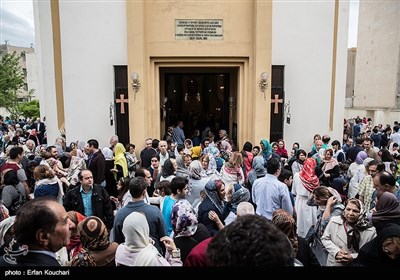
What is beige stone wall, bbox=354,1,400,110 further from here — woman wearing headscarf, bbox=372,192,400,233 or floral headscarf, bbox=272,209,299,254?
floral headscarf, bbox=272,209,299,254

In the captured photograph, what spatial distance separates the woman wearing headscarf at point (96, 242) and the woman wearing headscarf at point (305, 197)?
339cm

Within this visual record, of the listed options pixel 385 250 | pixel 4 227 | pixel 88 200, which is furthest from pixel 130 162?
pixel 385 250

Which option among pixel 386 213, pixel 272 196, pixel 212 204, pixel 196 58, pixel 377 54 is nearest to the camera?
pixel 386 213

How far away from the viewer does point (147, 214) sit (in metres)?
3.64

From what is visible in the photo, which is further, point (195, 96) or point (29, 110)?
point (29, 110)

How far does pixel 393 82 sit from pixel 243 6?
2105 cm

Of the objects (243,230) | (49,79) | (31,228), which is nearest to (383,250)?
(243,230)

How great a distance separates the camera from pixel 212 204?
13.7ft

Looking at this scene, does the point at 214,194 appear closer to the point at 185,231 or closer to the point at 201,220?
the point at 201,220

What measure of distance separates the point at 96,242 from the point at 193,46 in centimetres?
1023

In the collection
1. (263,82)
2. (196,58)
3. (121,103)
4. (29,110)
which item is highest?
(196,58)

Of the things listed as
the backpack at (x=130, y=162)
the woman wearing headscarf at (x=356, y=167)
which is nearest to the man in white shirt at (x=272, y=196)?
the woman wearing headscarf at (x=356, y=167)

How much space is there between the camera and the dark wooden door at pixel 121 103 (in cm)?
1193

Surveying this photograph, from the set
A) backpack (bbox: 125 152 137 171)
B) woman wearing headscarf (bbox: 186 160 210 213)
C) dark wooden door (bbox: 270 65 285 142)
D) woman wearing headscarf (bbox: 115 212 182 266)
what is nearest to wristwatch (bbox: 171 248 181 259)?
woman wearing headscarf (bbox: 115 212 182 266)
